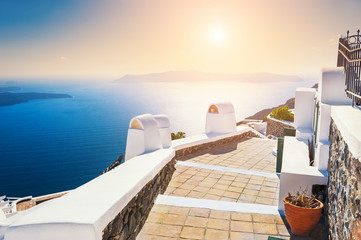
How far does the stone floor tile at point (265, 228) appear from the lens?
390 centimetres

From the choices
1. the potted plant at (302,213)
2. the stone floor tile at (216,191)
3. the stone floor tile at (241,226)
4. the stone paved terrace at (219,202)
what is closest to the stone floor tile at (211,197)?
the stone paved terrace at (219,202)

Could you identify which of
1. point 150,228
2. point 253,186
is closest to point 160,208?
point 150,228

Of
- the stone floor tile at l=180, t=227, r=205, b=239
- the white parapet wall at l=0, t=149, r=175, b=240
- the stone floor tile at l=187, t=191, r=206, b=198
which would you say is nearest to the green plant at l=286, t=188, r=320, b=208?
the stone floor tile at l=180, t=227, r=205, b=239

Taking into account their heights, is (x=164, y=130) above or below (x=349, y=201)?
below

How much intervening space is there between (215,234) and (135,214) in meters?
1.24

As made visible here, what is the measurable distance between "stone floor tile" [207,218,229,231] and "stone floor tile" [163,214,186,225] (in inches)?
17.3

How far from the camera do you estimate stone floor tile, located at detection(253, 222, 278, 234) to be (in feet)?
12.8

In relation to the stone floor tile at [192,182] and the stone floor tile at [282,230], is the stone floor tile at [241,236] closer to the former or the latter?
the stone floor tile at [282,230]

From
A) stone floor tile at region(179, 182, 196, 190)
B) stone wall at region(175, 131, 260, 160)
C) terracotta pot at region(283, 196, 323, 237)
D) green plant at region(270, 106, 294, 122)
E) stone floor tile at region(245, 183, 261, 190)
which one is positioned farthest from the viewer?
green plant at region(270, 106, 294, 122)

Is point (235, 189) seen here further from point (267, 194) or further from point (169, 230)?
point (169, 230)

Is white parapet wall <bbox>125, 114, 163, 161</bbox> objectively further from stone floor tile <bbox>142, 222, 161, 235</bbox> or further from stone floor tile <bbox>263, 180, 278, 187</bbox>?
stone floor tile <bbox>263, 180, 278, 187</bbox>

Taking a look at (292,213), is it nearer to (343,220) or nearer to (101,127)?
(343,220)

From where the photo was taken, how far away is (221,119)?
10906 millimetres

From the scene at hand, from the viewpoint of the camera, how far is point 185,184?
5938 millimetres
